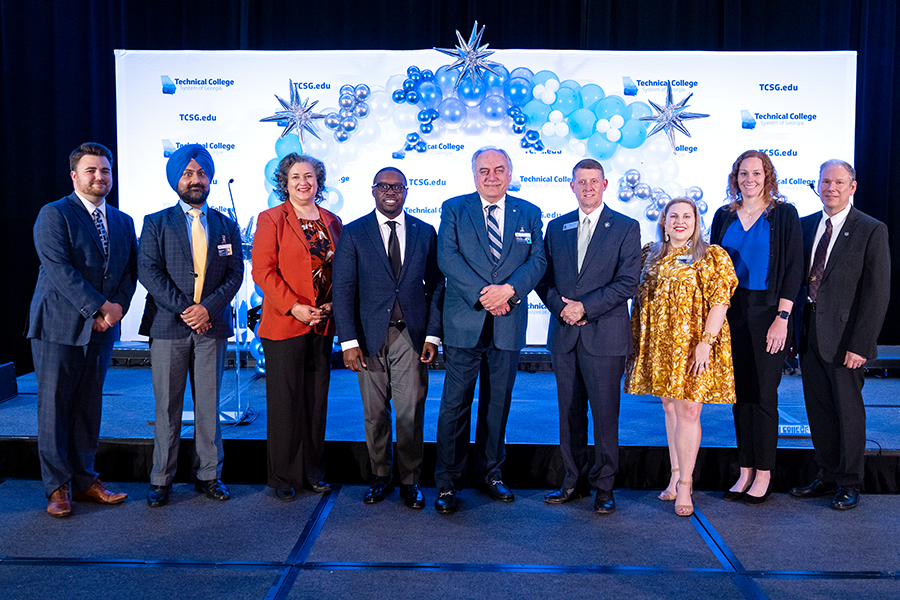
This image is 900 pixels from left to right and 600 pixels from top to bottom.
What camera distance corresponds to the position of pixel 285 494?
3.10 meters

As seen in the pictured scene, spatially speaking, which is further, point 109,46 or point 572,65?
point 109,46

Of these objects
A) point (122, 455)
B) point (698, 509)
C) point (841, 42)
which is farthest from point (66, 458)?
point (841, 42)

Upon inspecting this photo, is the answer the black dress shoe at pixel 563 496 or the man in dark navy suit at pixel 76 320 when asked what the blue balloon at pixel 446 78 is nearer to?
the man in dark navy suit at pixel 76 320

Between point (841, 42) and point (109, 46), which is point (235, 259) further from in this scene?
point (841, 42)

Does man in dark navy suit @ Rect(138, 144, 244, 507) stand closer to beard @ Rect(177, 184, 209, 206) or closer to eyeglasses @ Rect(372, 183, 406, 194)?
beard @ Rect(177, 184, 209, 206)

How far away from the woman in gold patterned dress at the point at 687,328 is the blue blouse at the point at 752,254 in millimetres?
214

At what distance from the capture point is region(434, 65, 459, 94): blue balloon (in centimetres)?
551

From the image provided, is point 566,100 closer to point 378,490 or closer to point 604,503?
point 604,503

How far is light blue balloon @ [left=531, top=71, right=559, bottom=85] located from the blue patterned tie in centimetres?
365

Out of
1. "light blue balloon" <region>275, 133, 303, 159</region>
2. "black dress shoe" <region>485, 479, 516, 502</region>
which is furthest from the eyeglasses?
"light blue balloon" <region>275, 133, 303, 159</region>

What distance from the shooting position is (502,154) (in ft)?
9.67

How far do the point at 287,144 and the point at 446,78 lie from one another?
1433mm

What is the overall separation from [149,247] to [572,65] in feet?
12.7

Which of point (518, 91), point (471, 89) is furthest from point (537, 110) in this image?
point (471, 89)
